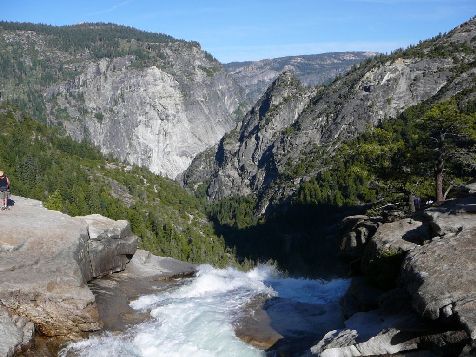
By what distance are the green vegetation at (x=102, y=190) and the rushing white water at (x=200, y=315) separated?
139 ft

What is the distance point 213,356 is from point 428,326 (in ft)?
42.9

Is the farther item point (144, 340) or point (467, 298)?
point (144, 340)

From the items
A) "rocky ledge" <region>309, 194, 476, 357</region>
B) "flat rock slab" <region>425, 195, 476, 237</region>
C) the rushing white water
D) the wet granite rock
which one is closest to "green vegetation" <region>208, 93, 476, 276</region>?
the wet granite rock

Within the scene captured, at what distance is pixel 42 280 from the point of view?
2761 centimetres

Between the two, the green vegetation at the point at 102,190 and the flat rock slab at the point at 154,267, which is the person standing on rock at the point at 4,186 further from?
the green vegetation at the point at 102,190

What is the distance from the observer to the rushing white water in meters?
27.5

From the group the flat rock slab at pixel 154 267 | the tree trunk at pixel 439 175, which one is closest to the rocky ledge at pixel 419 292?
the tree trunk at pixel 439 175

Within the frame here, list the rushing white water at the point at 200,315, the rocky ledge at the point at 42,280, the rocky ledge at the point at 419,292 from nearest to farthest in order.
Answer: the rocky ledge at the point at 419,292
the rocky ledge at the point at 42,280
the rushing white water at the point at 200,315

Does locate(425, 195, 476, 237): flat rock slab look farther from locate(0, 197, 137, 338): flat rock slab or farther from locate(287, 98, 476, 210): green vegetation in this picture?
locate(0, 197, 137, 338): flat rock slab

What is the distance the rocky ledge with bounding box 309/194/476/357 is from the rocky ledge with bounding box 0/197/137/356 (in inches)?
581

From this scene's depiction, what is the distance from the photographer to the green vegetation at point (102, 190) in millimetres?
104312

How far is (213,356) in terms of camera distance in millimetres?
27281

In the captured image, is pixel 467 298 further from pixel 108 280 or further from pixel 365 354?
pixel 108 280

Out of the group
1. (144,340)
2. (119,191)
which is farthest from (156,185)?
(144,340)
